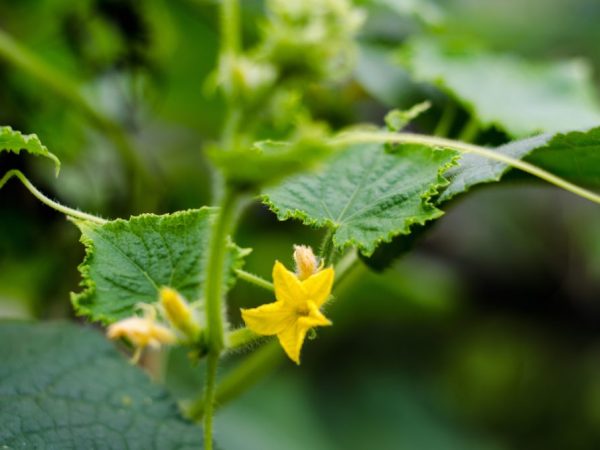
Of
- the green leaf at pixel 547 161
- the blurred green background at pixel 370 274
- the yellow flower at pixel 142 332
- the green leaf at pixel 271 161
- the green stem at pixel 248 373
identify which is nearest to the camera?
the green leaf at pixel 271 161

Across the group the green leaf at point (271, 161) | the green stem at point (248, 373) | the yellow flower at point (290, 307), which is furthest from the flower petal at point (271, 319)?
the green stem at point (248, 373)

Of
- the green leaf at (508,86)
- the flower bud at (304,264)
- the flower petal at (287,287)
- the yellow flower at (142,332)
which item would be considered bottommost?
the yellow flower at (142,332)

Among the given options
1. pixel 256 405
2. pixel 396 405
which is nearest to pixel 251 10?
pixel 256 405

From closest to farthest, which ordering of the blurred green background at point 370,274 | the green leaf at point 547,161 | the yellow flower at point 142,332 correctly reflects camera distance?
the yellow flower at point 142,332 → the green leaf at point 547,161 → the blurred green background at point 370,274

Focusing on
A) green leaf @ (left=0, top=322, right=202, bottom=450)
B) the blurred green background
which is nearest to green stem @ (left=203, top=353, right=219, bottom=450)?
green leaf @ (left=0, top=322, right=202, bottom=450)

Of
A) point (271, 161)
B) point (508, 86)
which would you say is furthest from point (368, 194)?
point (508, 86)

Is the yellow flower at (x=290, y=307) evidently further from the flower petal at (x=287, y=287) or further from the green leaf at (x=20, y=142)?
the green leaf at (x=20, y=142)

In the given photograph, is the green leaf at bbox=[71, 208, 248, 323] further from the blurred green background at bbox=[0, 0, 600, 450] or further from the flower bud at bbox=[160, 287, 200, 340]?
the blurred green background at bbox=[0, 0, 600, 450]
